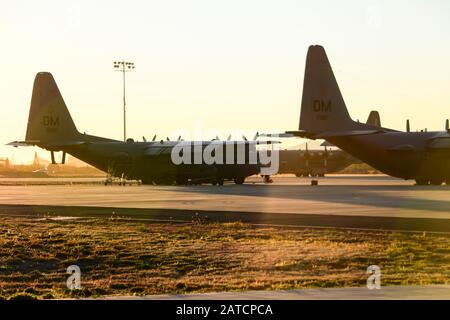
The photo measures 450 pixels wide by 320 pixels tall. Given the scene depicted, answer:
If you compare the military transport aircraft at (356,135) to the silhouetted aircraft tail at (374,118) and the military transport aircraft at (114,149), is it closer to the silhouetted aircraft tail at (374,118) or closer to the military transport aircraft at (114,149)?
the military transport aircraft at (114,149)

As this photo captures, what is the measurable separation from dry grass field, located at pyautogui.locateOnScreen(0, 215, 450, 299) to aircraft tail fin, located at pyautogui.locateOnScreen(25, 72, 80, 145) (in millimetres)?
52243

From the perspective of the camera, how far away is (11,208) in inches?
1574

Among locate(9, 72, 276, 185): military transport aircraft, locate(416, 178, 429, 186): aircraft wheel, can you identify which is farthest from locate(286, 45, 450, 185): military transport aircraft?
locate(9, 72, 276, 185): military transport aircraft

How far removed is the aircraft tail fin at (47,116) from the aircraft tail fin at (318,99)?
27.2m

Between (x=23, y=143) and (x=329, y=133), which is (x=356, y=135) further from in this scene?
(x=23, y=143)

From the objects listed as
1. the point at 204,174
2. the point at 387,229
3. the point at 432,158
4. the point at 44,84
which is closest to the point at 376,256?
the point at 387,229

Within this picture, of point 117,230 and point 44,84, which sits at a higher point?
point 44,84

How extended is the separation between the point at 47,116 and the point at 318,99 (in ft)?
97.2

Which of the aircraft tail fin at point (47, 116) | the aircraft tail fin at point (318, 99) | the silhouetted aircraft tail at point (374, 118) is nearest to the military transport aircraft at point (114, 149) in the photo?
the aircraft tail fin at point (47, 116)

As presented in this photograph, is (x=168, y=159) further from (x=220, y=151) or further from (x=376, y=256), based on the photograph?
(x=376, y=256)

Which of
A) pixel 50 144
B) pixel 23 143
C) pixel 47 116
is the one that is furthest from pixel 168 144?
pixel 23 143

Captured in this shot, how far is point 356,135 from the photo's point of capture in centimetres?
6444
